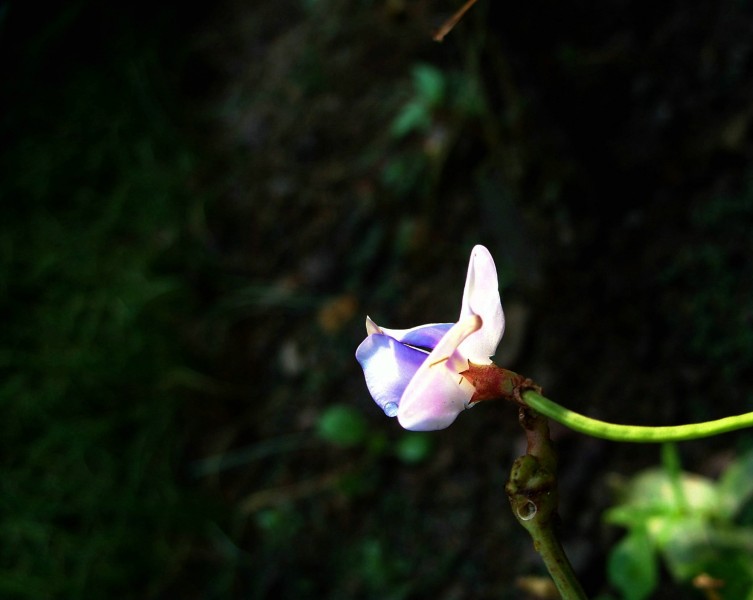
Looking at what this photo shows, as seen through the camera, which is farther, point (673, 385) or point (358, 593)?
point (358, 593)

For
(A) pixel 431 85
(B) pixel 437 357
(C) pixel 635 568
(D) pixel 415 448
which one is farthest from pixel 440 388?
(A) pixel 431 85

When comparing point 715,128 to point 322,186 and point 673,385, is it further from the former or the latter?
point 322,186

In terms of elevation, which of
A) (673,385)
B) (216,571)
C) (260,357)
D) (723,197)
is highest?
(723,197)

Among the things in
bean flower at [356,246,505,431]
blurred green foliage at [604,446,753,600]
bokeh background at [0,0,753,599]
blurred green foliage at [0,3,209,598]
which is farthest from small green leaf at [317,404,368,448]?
bean flower at [356,246,505,431]

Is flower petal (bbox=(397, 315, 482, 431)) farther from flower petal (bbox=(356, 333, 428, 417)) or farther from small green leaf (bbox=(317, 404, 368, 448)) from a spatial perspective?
small green leaf (bbox=(317, 404, 368, 448))

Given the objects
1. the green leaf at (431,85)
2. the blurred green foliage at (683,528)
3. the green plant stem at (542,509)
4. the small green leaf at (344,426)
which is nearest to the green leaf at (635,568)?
the blurred green foliage at (683,528)

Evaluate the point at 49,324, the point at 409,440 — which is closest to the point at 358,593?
the point at 409,440
